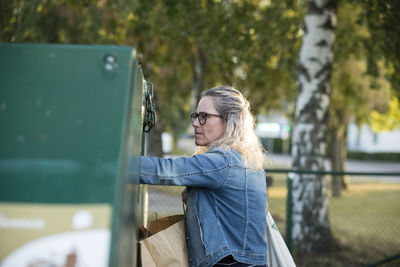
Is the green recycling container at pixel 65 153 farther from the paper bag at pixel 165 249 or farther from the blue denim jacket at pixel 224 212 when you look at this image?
the blue denim jacket at pixel 224 212

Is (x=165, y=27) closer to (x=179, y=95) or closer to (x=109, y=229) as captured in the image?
(x=179, y=95)

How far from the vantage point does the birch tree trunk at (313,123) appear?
17.4 feet

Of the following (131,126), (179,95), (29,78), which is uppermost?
(179,95)

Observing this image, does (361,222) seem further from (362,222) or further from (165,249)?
(165,249)

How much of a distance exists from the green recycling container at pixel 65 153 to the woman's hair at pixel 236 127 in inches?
26.9

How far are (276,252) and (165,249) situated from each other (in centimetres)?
58

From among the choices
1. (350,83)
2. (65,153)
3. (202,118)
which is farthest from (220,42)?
(350,83)

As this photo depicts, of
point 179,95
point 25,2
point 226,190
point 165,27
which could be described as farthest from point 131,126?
point 179,95

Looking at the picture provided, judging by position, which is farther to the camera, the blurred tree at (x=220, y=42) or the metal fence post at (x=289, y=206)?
the blurred tree at (x=220, y=42)

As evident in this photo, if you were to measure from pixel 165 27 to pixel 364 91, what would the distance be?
19.2ft

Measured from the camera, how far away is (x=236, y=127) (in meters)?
2.01

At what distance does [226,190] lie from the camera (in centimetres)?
185

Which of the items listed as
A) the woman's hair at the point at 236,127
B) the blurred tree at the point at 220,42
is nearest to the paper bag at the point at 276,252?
the woman's hair at the point at 236,127

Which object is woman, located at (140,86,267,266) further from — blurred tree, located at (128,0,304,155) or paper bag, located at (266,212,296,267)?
blurred tree, located at (128,0,304,155)
